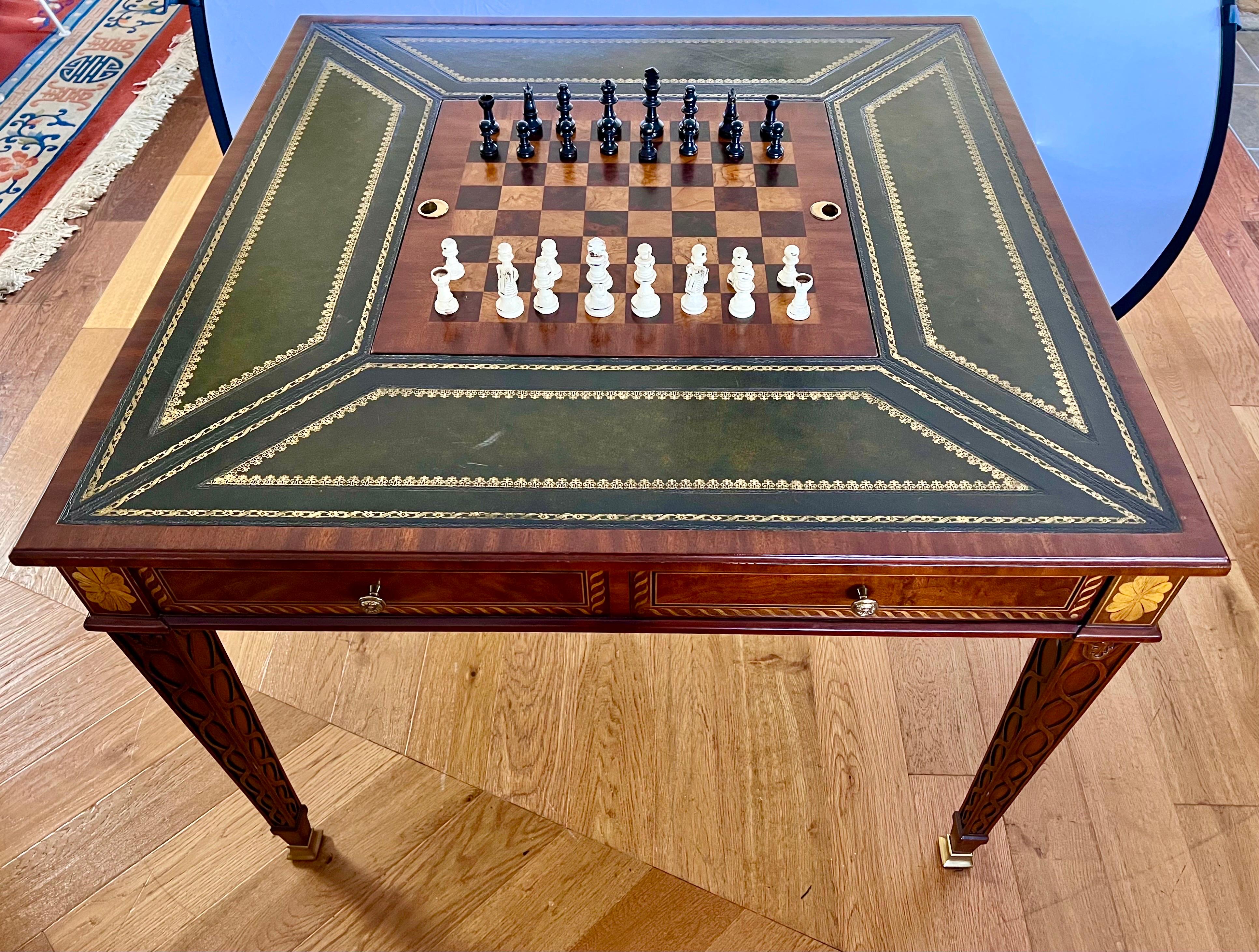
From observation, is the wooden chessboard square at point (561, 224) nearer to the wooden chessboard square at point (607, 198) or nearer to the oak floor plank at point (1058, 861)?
the wooden chessboard square at point (607, 198)

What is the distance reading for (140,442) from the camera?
1.22 meters

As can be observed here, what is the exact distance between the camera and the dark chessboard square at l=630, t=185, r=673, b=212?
156 cm

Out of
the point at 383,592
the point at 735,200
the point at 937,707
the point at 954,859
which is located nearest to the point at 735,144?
the point at 735,200

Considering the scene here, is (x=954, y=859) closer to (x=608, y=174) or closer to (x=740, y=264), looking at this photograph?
(x=740, y=264)

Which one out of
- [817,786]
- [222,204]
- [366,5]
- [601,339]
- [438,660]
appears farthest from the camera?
[366,5]

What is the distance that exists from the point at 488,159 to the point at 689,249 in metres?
0.41

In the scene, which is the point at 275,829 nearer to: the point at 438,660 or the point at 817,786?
the point at 438,660

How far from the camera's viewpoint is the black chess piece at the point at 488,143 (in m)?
1.65

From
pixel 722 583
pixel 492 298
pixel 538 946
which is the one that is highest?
pixel 492 298

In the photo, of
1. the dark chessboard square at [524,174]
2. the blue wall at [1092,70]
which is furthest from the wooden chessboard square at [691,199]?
the blue wall at [1092,70]

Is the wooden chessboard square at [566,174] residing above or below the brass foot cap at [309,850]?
above

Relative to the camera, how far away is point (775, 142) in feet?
5.40

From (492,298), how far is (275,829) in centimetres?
91

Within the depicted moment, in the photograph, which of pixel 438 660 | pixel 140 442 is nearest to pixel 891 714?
pixel 438 660
